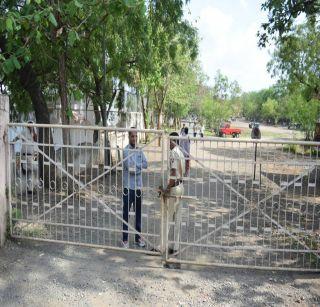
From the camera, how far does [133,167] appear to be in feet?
19.0

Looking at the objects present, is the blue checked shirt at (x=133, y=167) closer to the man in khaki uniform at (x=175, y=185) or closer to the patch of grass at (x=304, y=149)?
the man in khaki uniform at (x=175, y=185)

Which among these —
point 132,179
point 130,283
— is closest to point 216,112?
point 132,179

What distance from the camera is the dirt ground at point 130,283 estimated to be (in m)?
4.51

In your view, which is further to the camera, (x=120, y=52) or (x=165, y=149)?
(x=120, y=52)

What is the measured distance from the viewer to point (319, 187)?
11828mm

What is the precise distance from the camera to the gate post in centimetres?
572

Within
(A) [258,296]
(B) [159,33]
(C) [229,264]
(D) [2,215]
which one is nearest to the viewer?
(A) [258,296]

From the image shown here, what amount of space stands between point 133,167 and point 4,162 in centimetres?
190

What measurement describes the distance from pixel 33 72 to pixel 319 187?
8.72 m

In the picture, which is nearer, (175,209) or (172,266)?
(172,266)

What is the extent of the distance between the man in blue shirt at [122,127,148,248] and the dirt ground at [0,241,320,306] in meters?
0.51

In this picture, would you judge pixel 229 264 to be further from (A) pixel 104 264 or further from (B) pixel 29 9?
(B) pixel 29 9

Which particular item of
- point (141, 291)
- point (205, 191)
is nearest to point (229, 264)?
point (141, 291)

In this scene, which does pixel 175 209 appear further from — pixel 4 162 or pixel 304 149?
pixel 304 149
